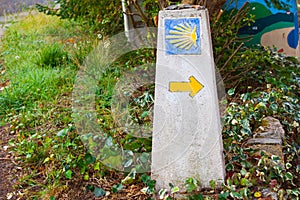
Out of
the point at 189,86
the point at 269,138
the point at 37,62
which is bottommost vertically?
the point at 269,138

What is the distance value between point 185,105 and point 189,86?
0.37 ft

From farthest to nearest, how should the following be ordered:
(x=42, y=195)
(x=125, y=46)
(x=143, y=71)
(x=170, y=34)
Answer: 1. (x=125, y=46)
2. (x=143, y=71)
3. (x=42, y=195)
4. (x=170, y=34)

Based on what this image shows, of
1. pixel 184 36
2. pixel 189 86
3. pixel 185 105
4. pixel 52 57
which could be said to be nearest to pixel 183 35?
pixel 184 36

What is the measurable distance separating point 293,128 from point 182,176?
52.0 inches

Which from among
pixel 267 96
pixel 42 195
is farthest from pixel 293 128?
pixel 42 195

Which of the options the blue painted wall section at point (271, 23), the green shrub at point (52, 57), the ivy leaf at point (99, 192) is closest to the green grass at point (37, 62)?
the green shrub at point (52, 57)

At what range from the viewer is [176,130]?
2678mm

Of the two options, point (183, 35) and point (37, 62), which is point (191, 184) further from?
point (37, 62)

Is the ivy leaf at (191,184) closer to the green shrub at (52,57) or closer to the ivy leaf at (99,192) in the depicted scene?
the ivy leaf at (99,192)

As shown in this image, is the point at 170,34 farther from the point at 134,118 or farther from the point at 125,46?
the point at 125,46

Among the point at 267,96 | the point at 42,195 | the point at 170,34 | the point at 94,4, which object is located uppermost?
the point at 94,4

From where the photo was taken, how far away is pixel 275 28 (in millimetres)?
5430

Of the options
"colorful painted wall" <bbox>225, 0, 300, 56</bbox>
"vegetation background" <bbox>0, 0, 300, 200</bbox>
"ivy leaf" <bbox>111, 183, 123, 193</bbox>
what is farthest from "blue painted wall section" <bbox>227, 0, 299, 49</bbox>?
"ivy leaf" <bbox>111, 183, 123, 193</bbox>

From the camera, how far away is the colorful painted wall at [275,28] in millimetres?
5355
